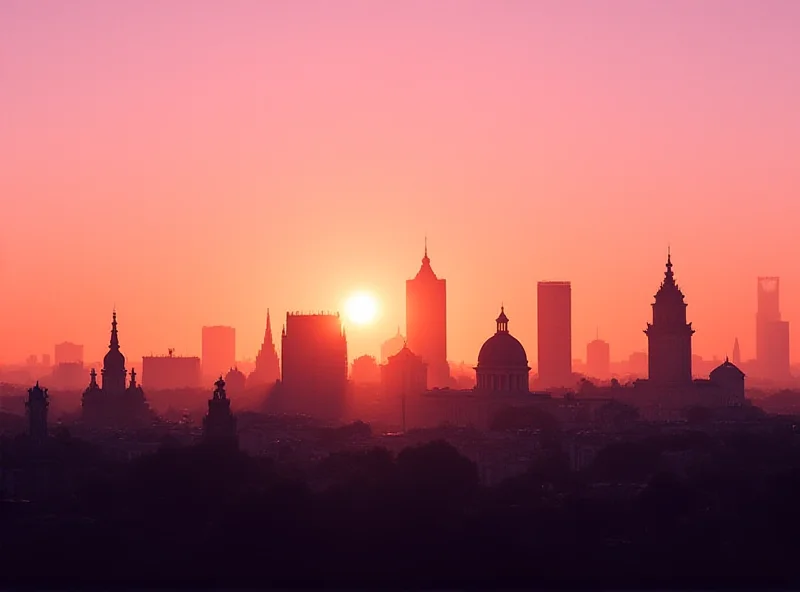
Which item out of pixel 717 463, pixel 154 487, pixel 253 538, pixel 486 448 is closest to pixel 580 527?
pixel 253 538

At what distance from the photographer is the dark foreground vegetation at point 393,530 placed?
109 meters

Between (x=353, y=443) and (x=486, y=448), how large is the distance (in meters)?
19.3

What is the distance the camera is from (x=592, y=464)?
171875 mm

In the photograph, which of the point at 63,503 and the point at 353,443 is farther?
the point at 353,443

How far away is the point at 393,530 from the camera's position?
115000 millimetres

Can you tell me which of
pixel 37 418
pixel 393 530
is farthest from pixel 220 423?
pixel 37 418

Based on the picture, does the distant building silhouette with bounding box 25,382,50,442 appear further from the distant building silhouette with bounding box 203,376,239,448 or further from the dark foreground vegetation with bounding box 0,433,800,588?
the dark foreground vegetation with bounding box 0,433,800,588

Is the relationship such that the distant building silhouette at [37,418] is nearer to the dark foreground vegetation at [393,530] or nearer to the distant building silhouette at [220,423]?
the distant building silhouette at [220,423]

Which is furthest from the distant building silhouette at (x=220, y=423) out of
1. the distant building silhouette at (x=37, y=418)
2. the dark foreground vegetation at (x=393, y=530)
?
the distant building silhouette at (x=37, y=418)

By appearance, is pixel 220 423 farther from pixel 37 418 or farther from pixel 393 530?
pixel 37 418

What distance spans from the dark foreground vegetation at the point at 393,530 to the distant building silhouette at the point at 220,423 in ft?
18.6

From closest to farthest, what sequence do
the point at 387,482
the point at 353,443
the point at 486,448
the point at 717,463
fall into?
the point at 387,482 < the point at 717,463 < the point at 486,448 < the point at 353,443

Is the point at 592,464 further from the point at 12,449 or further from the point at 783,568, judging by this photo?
the point at 783,568

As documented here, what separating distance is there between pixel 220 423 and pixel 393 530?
38.4 metres
